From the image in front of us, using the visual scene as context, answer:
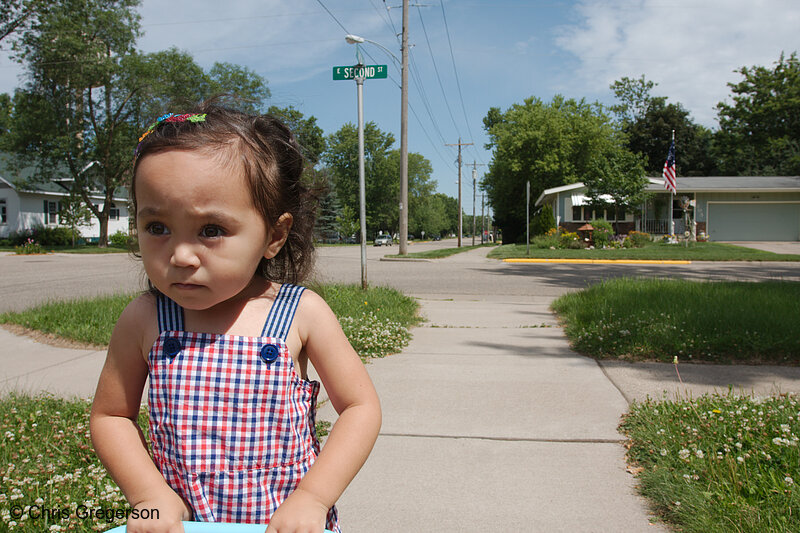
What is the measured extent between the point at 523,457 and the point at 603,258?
17.8m

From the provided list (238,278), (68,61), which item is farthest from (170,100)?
(68,61)

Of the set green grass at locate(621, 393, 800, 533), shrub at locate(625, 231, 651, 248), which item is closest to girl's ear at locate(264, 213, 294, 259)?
green grass at locate(621, 393, 800, 533)

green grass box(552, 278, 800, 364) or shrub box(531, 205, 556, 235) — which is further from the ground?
shrub box(531, 205, 556, 235)

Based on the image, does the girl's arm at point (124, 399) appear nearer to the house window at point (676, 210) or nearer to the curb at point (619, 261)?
the curb at point (619, 261)

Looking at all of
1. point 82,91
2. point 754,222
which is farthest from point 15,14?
point 754,222

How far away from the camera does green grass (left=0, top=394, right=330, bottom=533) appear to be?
233cm

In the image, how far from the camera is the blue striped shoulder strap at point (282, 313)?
133 centimetres

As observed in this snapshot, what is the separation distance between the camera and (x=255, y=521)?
4.24 feet

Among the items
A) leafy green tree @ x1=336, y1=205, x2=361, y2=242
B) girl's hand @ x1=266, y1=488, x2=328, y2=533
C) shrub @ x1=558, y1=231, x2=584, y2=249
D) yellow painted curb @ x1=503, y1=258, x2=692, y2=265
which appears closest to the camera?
girl's hand @ x1=266, y1=488, x2=328, y2=533

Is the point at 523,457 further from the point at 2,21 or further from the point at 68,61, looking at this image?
the point at 2,21

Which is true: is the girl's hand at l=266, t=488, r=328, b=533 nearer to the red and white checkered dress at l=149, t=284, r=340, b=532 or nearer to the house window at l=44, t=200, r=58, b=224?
the red and white checkered dress at l=149, t=284, r=340, b=532

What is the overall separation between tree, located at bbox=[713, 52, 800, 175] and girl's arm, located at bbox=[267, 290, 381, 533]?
5149 centimetres

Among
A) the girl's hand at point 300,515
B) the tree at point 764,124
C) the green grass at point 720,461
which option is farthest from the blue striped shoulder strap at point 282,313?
the tree at point 764,124

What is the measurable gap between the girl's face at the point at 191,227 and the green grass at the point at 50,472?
1603 millimetres
